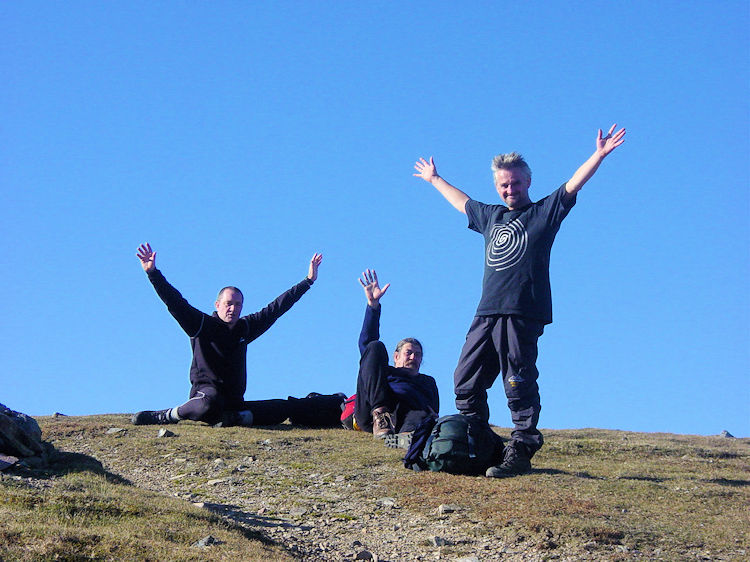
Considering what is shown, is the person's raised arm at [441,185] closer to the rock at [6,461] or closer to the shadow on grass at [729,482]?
the shadow on grass at [729,482]

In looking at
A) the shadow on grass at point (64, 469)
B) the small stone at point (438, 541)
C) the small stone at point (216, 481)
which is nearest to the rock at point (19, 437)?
the shadow on grass at point (64, 469)

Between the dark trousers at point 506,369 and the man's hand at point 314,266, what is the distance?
5.10 meters

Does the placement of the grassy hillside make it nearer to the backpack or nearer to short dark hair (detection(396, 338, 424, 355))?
the backpack

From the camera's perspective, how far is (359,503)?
936 centimetres

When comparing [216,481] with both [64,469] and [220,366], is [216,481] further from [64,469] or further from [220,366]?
[220,366]

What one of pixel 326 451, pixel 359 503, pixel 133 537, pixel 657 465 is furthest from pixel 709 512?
pixel 133 537

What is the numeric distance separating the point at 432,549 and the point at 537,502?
5.55 ft

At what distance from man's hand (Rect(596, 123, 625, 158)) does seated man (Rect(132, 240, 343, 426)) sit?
6644 mm

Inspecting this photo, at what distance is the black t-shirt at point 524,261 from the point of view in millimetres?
10617

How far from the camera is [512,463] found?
10.5m

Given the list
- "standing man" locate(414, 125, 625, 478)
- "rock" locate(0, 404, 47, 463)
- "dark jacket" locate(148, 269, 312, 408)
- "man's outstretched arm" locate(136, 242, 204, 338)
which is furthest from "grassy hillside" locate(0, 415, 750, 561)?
"man's outstretched arm" locate(136, 242, 204, 338)

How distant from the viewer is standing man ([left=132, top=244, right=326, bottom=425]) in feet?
45.9

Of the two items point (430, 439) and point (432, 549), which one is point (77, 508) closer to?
point (432, 549)

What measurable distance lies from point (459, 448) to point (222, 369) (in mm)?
5239
